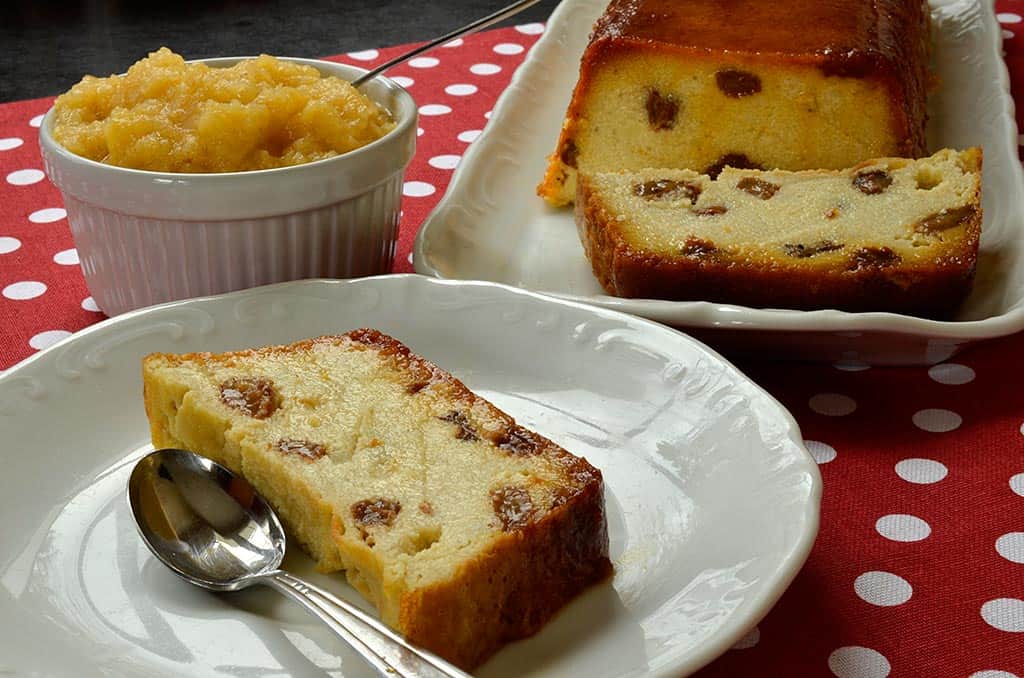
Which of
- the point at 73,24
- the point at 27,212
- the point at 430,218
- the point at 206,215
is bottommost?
the point at 73,24

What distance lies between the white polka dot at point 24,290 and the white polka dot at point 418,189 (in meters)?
0.81

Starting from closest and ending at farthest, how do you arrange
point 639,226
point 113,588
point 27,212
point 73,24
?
1. point 113,588
2. point 639,226
3. point 27,212
4. point 73,24

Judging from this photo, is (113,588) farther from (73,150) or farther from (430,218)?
(430,218)

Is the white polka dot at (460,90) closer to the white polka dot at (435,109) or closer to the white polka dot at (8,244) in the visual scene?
the white polka dot at (435,109)

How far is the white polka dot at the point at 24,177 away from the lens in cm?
282

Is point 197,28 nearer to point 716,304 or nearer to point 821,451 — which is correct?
point 716,304

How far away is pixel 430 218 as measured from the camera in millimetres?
2436

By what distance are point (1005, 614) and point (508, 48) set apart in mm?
2512

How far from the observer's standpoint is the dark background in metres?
4.77

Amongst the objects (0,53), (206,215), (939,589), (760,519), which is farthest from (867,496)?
(0,53)

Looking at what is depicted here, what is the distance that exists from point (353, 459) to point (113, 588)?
330 millimetres

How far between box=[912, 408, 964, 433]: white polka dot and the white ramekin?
96cm

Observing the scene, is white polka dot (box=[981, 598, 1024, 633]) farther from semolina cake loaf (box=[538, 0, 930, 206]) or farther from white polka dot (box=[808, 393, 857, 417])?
semolina cake loaf (box=[538, 0, 930, 206])

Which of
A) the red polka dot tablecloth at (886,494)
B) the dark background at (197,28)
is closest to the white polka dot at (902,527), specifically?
the red polka dot tablecloth at (886,494)
